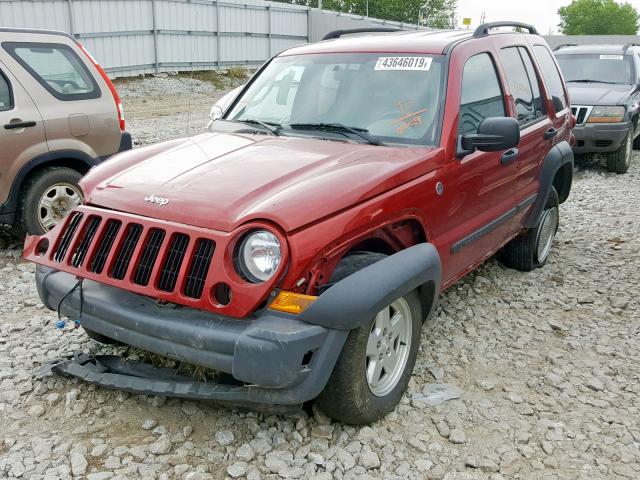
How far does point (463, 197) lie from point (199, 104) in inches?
644

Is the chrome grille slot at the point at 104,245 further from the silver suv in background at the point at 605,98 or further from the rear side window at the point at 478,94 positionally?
the silver suv in background at the point at 605,98

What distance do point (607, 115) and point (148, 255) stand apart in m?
8.42

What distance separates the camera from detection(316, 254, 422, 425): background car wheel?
288 cm

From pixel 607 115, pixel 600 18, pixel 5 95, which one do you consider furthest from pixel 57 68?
pixel 600 18

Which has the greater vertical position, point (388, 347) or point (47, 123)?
point (47, 123)

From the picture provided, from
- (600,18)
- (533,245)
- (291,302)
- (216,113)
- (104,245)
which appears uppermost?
(600,18)

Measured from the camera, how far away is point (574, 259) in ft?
19.6

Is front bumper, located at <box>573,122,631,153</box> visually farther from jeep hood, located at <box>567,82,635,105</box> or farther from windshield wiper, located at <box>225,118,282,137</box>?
windshield wiper, located at <box>225,118,282,137</box>

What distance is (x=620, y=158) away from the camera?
32.1 feet

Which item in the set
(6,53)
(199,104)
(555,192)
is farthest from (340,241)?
(199,104)

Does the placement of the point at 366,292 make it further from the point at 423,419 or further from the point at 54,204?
the point at 54,204

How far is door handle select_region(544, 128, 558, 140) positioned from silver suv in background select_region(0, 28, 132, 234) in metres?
4.02

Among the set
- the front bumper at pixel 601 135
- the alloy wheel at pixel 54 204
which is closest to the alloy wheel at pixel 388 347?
the alloy wheel at pixel 54 204

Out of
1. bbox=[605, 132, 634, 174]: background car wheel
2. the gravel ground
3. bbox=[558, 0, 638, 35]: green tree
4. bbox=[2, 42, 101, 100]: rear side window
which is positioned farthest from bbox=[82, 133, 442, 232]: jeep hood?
bbox=[558, 0, 638, 35]: green tree
